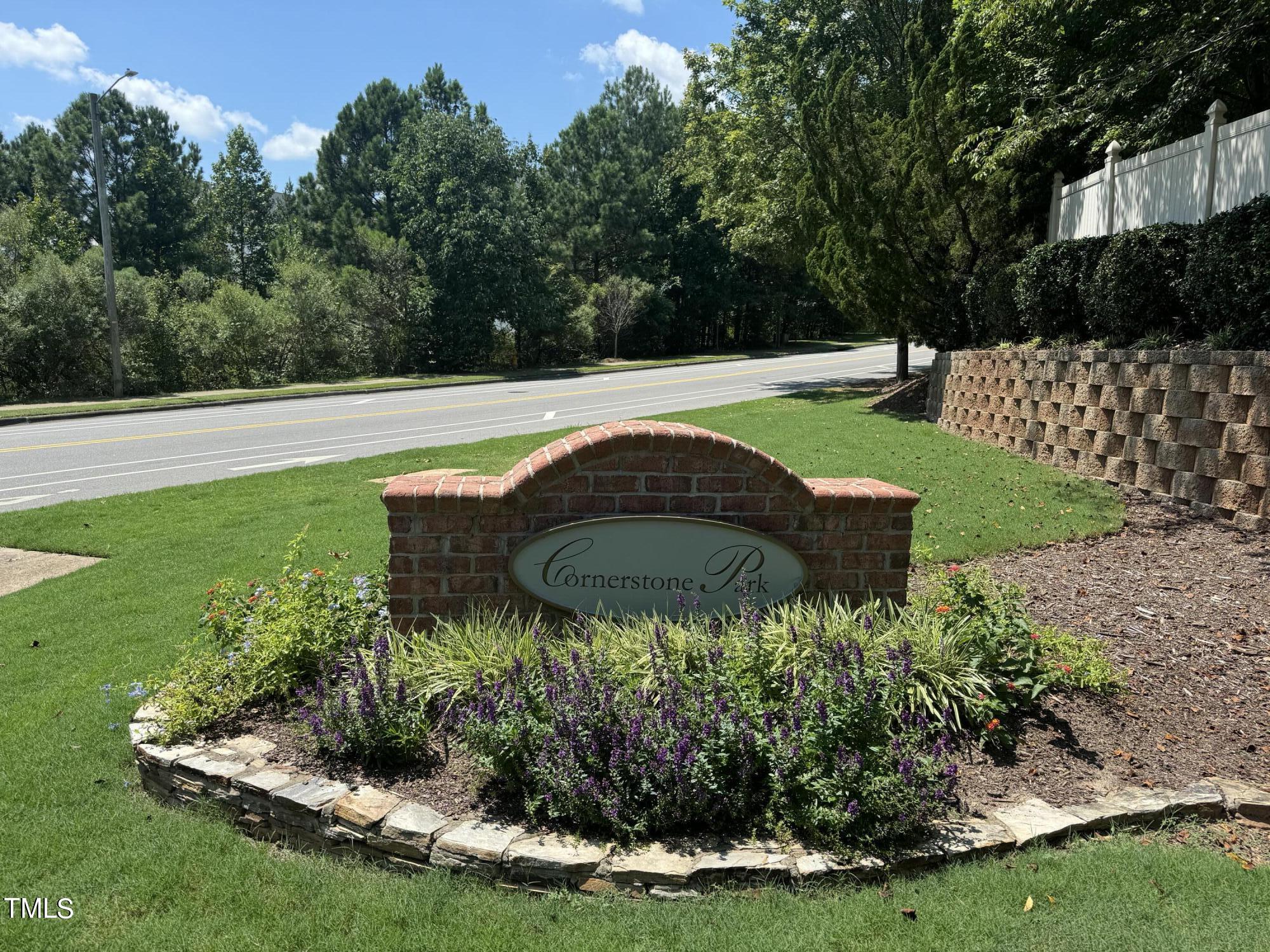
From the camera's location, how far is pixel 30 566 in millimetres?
7199

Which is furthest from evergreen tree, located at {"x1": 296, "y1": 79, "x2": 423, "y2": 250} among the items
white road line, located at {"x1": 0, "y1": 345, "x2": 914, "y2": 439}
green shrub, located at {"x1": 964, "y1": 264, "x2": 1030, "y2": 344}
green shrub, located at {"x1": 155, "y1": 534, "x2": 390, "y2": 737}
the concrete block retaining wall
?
green shrub, located at {"x1": 155, "y1": 534, "x2": 390, "y2": 737}

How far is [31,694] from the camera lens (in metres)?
4.48

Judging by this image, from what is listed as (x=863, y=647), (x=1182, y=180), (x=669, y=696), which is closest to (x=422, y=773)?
(x=669, y=696)

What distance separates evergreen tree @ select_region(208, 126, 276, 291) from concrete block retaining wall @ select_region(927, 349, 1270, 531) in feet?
153

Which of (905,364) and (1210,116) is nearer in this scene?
(1210,116)

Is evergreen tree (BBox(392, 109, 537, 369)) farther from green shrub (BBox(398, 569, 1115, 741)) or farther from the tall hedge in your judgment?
green shrub (BBox(398, 569, 1115, 741))

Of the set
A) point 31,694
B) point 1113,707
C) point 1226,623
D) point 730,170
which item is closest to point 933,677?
point 1113,707

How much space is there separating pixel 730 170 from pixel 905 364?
823 cm

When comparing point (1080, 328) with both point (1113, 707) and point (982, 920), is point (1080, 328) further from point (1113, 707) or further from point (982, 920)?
point (982, 920)

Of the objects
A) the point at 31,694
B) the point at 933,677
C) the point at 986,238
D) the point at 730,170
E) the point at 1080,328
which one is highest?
the point at 730,170

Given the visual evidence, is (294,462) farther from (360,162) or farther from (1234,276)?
(360,162)

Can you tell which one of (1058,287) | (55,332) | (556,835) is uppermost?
(1058,287)

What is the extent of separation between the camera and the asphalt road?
11.7 metres

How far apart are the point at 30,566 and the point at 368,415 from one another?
11607 mm
